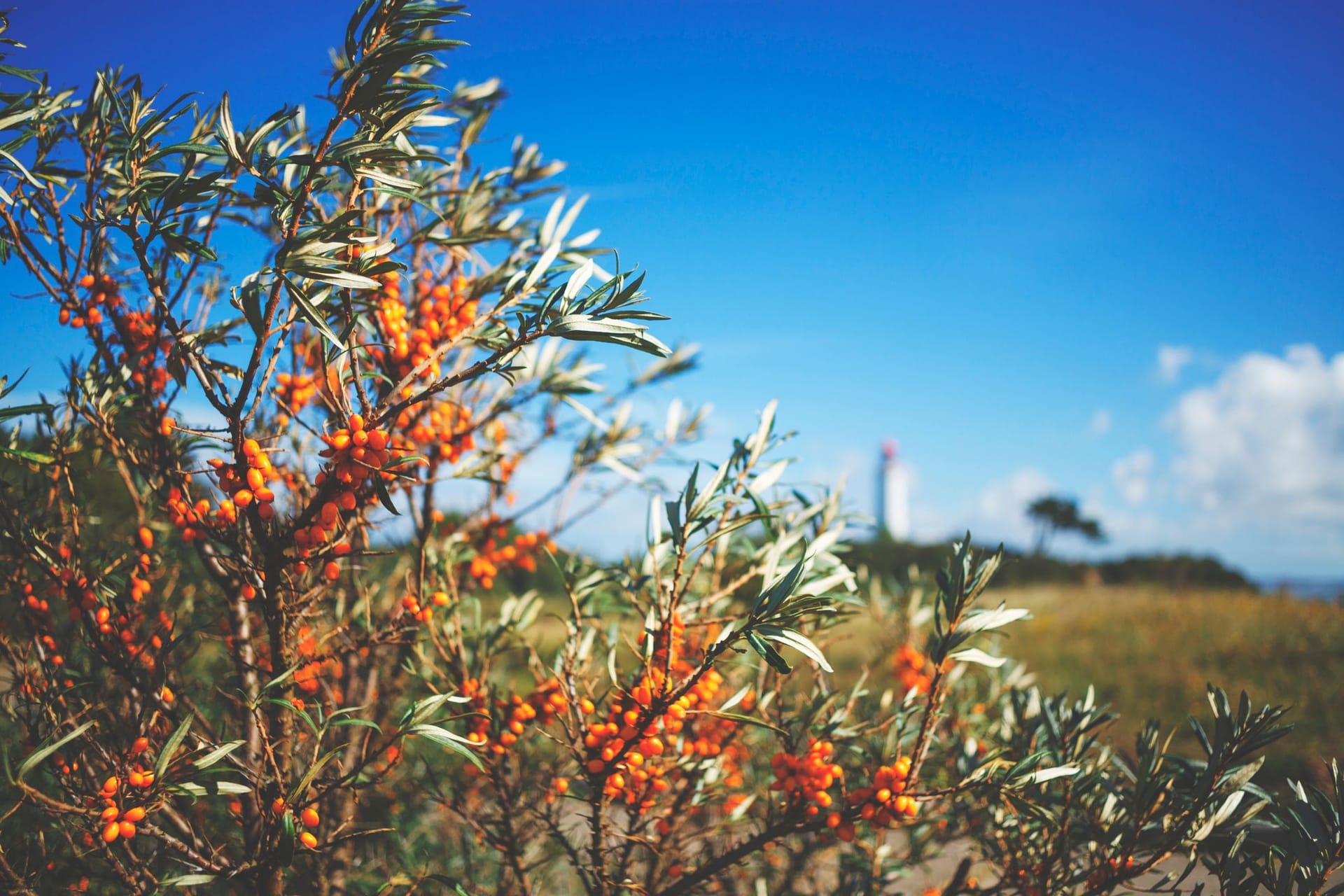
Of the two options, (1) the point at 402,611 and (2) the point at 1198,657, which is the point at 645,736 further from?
(2) the point at 1198,657

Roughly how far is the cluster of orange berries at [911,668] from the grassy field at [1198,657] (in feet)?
18.8

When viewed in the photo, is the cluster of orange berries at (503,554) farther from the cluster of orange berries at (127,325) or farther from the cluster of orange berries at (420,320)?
the cluster of orange berries at (127,325)

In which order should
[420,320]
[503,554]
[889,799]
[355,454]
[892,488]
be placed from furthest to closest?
1. [892,488]
2. [503,554]
3. [420,320]
4. [889,799]
5. [355,454]

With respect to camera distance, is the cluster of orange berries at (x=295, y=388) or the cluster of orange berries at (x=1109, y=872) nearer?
the cluster of orange berries at (x=1109, y=872)

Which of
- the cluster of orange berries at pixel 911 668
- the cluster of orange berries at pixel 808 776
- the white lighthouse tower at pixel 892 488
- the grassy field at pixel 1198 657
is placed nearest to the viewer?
the cluster of orange berries at pixel 808 776

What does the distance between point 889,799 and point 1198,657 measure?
13.0m

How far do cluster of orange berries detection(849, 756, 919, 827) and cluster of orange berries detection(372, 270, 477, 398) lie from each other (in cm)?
137

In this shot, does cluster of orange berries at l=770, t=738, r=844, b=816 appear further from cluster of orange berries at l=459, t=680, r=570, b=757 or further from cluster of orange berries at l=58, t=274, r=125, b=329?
cluster of orange berries at l=58, t=274, r=125, b=329

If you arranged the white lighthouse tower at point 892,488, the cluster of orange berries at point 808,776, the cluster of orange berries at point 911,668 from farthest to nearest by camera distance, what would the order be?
the white lighthouse tower at point 892,488 < the cluster of orange berries at point 911,668 < the cluster of orange berries at point 808,776

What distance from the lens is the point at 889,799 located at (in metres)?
1.58

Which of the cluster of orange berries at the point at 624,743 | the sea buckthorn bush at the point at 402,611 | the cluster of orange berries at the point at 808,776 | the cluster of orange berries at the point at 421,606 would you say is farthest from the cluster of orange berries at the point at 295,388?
the cluster of orange berries at the point at 808,776

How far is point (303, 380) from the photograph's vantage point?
2059 millimetres

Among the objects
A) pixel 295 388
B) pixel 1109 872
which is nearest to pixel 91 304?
pixel 295 388

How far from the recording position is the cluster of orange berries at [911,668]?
9.12 feet
